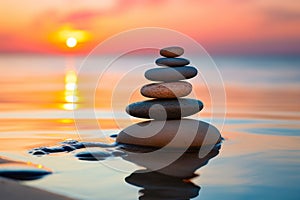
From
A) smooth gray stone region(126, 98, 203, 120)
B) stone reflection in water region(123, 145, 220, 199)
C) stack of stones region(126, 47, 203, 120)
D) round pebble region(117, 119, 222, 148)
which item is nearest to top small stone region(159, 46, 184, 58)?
stack of stones region(126, 47, 203, 120)

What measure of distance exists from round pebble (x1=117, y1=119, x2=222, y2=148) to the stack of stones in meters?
0.17

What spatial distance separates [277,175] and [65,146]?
3117mm

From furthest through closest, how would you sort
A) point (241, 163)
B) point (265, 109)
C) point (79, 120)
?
point (265, 109) < point (79, 120) < point (241, 163)

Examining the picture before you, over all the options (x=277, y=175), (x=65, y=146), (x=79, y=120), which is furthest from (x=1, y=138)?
(x=277, y=175)

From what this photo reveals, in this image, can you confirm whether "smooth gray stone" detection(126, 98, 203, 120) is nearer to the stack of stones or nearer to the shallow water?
the stack of stones

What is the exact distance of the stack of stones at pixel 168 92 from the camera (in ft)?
25.3

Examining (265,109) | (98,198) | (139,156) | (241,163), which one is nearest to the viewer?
(98,198)

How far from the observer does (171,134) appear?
7379 mm

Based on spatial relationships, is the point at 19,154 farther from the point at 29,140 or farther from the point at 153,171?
the point at 153,171

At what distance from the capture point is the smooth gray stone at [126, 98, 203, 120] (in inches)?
303

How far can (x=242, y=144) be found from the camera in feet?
24.5

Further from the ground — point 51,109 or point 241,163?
point 51,109

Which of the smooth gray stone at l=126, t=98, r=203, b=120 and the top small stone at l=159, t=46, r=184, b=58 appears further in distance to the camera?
the top small stone at l=159, t=46, r=184, b=58

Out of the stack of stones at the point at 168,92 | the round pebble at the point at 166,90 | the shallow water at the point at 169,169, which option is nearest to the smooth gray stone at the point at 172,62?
the stack of stones at the point at 168,92
